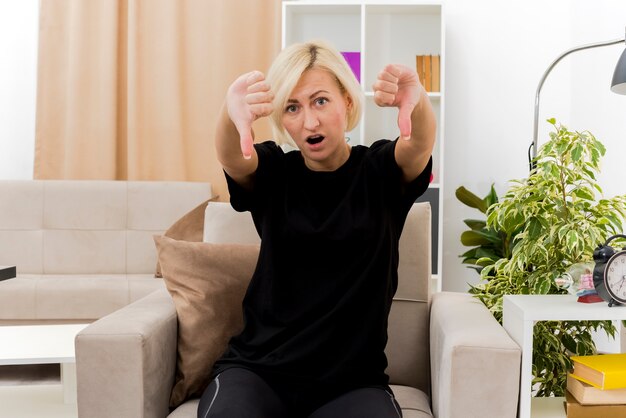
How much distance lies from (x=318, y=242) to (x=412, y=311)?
0.45m

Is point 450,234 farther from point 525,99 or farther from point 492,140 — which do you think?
point 525,99

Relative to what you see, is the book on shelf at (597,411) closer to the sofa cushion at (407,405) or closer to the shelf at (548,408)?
the shelf at (548,408)

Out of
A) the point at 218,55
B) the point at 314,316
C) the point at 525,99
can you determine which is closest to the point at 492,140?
the point at 525,99

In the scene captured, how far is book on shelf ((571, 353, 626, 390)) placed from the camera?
1525mm

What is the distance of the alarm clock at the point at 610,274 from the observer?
1566mm

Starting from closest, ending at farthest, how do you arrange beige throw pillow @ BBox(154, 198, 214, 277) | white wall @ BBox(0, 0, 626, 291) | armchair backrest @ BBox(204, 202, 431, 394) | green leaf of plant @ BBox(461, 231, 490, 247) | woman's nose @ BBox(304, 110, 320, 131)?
woman's nose @ BBox(304, 110, 320, 131)
armchair backrest @ BBox(204, 202, 431, 394)
beige throw pillow @ BBox(154, 198, 214, 277)
green leaf of plant @ BBox(461, 231, 490, 247)
white wall @ BBox(0, 0, 626, 291)

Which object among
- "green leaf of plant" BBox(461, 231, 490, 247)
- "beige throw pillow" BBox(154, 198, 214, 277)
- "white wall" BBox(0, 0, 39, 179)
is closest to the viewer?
"beige throw pillow" BBox(154, 198, 214, 277)

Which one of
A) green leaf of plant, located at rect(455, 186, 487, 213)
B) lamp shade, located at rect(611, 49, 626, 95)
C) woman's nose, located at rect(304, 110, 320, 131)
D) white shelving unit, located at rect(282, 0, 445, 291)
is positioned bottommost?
green leaf of plant, located at rect(455, 186, 487, 213)

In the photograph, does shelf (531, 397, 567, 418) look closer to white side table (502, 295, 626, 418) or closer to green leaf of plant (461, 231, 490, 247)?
white side table (502, 295, 626, 418)

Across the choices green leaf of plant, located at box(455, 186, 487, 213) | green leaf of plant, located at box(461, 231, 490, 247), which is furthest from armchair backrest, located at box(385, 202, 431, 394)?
green leaf of plant, located at box(455, 186, 487, 213)

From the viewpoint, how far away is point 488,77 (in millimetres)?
3791

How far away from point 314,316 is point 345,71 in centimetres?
52

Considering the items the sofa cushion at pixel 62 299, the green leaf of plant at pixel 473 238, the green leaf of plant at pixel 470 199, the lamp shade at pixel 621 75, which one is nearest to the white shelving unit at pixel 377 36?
the green leaf of plant at pixel 470 199

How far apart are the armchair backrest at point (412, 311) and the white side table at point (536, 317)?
214 mm
